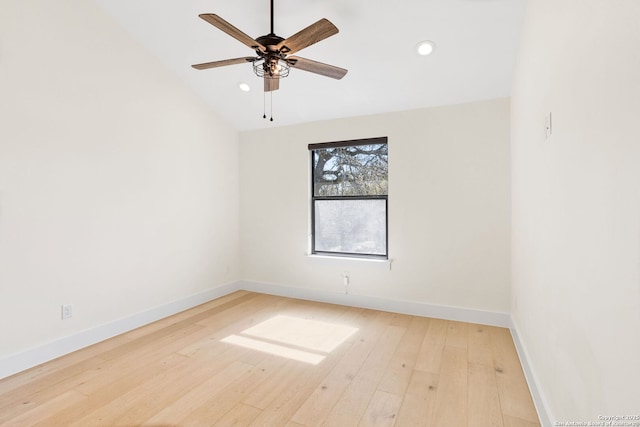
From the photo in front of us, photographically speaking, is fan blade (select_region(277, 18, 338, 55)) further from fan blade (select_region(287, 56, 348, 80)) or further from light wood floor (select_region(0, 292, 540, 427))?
light wood floor (select_region(0, 292, 540, 427))

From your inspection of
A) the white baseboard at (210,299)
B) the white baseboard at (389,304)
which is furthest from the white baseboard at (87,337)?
the white baseboard at (389,304)

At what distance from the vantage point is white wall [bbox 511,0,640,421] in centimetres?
87

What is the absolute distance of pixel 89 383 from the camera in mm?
2270

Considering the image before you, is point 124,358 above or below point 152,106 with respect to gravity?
below

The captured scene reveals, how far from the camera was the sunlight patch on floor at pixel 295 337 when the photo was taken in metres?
2.75

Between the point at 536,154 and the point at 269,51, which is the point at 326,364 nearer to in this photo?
the point at 536,154

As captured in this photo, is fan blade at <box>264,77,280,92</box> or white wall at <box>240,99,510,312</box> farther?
white wall at <box>240,99,510,312</box>

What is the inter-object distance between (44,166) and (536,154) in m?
3.60

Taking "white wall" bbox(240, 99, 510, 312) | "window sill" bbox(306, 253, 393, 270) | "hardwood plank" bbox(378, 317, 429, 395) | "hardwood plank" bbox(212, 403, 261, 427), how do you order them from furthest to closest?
"window sill" bbox(306, 253, 393, 270)
"white wall" bbox(240, 99, 510, 312)
"hardwood plank" bbox(378, 317, 429, 395)
"hardwood plank" bbox(212, 403, 261, 427)

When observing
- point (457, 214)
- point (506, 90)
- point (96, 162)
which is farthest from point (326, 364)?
point (506, 90)

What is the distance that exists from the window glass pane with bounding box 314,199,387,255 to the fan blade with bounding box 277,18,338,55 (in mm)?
2173

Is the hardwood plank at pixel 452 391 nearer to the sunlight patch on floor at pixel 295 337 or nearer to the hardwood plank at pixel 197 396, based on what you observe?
the sunlight patch on floor at pixel 295 337

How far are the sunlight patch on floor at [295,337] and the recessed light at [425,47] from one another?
2675mm

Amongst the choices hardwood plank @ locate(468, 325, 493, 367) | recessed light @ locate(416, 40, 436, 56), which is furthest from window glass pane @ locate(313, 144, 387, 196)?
hardwood plank @ locate(468, 325, 493, 367)
